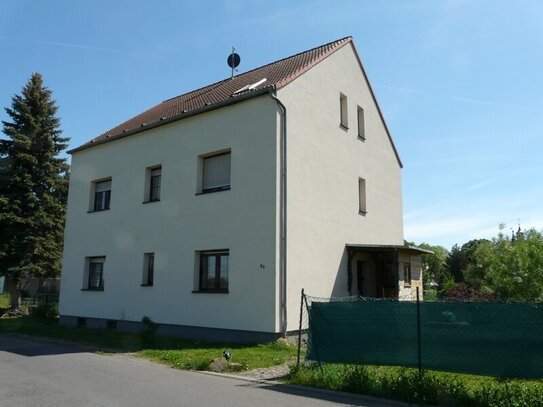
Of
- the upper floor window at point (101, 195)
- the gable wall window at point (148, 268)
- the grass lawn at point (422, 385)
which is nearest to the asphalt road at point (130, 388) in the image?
the grass lawn at point (422, 385)

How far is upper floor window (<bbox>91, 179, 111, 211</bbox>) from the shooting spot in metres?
18.6

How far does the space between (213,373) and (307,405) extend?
3113mm

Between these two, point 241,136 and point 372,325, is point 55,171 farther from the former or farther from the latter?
point 372,325

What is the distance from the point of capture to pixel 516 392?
6.29 meters

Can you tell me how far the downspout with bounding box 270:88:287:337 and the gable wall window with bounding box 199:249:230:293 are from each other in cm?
195

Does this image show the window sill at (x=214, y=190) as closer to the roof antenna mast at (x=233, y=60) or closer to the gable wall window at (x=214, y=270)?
the gable wall window at (x=214, y=270)

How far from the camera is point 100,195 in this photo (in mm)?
19000

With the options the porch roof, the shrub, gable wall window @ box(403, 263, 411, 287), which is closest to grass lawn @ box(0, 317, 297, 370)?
the shrub

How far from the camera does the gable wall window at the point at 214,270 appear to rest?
14047 millimetres

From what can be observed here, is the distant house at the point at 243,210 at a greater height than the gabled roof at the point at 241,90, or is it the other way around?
the gabled roof at the point at 241,90

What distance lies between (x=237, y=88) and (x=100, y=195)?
7.12 m

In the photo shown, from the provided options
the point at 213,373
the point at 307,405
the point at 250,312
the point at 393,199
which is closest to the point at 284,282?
the point at 250,312

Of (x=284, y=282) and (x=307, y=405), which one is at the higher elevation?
(x=284, y=282)

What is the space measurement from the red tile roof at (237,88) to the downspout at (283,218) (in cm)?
104
